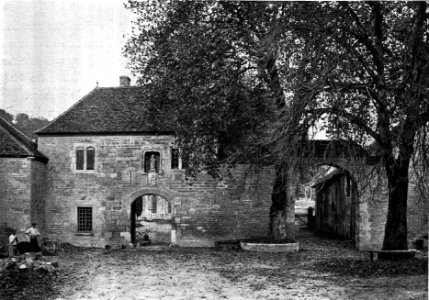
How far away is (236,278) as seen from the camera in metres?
15.2

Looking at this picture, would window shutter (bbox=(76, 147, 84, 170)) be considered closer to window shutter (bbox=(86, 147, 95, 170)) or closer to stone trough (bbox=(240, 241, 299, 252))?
window shutter (bbox=(86, 147, 95, 170))

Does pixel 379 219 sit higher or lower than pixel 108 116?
lower

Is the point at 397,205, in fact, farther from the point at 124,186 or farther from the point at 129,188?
the point at 124,186

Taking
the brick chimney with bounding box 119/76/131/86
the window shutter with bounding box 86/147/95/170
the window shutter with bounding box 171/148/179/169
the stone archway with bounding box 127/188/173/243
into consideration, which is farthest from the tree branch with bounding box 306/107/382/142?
the brick chimney with bounding box 119/76/131/86

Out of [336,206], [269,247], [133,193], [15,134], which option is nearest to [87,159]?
[133,193]

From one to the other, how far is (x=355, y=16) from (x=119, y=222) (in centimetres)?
1747

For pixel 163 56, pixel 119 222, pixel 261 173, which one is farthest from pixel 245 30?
pixel 119 222

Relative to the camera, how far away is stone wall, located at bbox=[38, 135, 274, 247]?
2684cm

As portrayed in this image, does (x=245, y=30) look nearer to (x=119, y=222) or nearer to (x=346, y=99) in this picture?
(x=346, y=99)

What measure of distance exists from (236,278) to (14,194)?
15.2 metres

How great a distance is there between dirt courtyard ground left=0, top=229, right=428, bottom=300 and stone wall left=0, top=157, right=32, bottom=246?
527 centimetres

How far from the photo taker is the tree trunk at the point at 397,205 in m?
16.0

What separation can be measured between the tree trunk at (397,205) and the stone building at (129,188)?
10.6m

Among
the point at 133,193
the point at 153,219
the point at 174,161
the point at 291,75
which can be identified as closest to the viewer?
the point at 291,75
